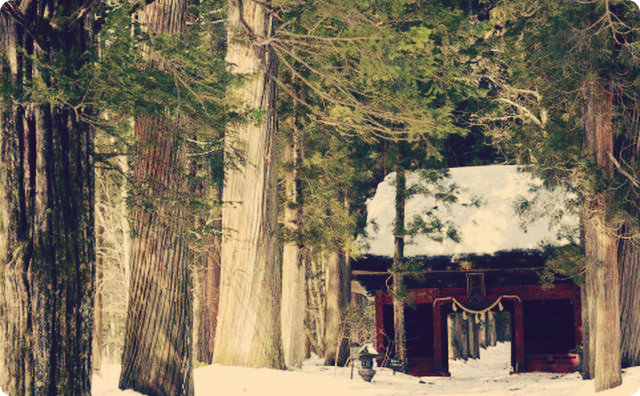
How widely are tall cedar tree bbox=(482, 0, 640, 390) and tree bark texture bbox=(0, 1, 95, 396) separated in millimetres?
10059

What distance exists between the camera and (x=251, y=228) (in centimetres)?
1683

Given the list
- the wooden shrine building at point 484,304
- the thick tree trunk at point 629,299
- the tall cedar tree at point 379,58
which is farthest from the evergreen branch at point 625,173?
the wooden shrine building at point 484,304

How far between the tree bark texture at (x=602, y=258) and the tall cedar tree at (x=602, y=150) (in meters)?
0.02

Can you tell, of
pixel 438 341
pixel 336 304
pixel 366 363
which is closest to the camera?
pixel 366 363

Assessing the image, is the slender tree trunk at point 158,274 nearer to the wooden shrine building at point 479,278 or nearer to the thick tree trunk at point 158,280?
the thick tree trunk at point 158,280

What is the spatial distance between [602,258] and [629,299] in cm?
189

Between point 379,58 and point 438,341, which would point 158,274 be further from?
point 438,341

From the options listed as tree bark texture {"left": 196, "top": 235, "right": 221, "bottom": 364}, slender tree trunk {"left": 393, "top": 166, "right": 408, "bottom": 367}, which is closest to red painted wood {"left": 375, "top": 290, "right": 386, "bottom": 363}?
slender tree trunk {"left": 393, "top": 166, "right": 408, "bottom": 367}

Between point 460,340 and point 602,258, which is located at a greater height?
point 602,258

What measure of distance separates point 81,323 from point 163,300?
3.26 m

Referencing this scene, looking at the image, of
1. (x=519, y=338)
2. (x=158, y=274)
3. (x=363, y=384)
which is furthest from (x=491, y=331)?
(x=158, y=274)

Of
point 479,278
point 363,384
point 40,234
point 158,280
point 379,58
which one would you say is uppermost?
point 379,58

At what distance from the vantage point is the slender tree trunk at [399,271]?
79.4ft

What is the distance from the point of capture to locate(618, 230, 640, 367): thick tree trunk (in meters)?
17.4
